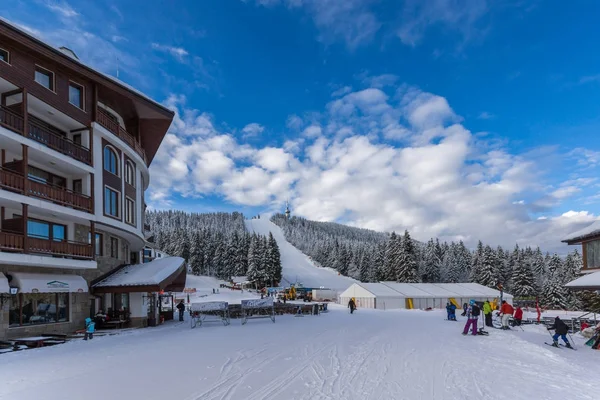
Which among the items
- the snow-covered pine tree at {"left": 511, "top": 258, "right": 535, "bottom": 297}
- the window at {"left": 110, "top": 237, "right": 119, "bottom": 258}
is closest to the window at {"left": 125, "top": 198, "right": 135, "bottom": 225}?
the window at {"left": 110, "top": 237, "right": 119, "bottom": 258}

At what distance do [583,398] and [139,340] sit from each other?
57.3 feet

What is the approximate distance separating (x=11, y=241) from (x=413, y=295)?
154ft

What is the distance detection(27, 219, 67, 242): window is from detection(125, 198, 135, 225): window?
18.2ft

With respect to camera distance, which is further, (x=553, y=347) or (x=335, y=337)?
(x=335, y=337)

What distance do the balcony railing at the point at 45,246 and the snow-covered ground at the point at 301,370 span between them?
4.98 m

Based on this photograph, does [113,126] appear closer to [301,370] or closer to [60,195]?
[60,195]

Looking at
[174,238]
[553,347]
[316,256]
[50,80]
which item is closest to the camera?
[553,347]

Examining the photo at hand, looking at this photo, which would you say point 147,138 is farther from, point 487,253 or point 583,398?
point 487,253

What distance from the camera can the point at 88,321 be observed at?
19828 mm

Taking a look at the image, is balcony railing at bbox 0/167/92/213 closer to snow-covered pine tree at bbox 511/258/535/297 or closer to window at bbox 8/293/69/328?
window at bbox 8/293/69/328

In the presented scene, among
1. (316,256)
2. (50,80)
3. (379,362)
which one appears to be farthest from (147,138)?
(316,256)

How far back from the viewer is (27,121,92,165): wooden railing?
20.5 metres

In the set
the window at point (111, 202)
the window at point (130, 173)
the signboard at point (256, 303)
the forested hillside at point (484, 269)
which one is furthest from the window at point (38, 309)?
the forested hillside at point (484, 269)

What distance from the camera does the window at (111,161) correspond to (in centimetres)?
2622
